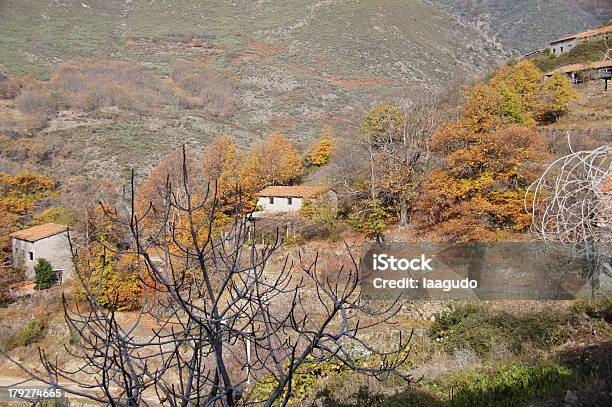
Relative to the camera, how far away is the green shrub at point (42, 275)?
78.3 ft

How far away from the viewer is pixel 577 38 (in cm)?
3603

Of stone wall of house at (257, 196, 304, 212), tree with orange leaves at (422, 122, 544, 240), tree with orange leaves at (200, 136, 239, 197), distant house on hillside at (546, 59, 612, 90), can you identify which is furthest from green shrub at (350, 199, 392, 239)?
distant house on hillside at (546, 59, 612, 90)

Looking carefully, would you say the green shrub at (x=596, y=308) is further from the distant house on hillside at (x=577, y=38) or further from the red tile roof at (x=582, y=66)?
the distant house on hillside at (x=577, y=38)

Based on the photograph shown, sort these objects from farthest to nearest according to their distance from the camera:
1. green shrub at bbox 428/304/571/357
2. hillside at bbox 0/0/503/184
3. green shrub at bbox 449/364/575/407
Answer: hillside at bbox 0/0/503/184, green shrub at bbox 428/304/571/357, green shrub at bbox 449/364/575/407

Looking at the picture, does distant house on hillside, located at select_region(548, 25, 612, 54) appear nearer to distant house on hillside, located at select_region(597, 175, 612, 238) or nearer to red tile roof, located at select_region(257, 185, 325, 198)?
red tile roof, located at select_region(257, 185, 325, 198)

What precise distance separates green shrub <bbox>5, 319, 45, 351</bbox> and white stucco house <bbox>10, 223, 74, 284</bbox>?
6173 mm

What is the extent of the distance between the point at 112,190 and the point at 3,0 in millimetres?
94284

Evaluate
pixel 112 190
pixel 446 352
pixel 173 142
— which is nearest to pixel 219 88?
pixel 173 142

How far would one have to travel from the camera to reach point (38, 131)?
174ft

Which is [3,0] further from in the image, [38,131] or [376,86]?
[376,86]

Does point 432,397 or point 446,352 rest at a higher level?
point 432,397

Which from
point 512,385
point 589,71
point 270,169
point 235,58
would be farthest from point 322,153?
point 235,58

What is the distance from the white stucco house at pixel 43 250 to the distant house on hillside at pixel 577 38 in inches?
1537

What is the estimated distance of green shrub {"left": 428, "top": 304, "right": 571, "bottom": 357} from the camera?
819 cm
